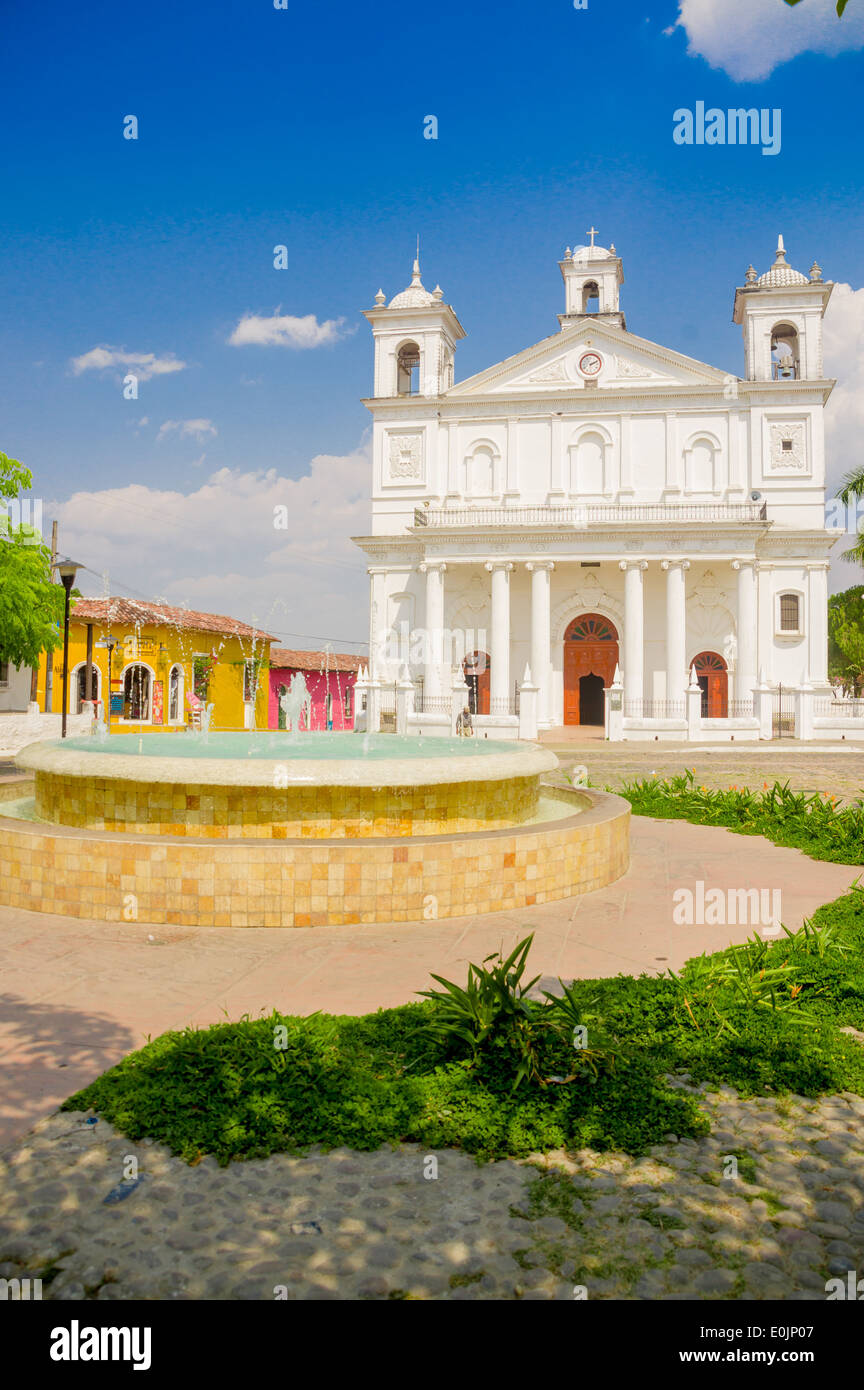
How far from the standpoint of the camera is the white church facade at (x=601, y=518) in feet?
97.1

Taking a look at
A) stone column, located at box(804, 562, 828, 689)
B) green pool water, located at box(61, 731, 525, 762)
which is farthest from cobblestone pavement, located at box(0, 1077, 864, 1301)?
stone column, located at box(804, 562, 828, 689)

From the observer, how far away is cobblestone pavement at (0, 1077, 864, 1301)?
2.42 metres

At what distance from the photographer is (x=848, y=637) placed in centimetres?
5206

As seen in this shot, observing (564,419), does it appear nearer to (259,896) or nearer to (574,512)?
(574,512)

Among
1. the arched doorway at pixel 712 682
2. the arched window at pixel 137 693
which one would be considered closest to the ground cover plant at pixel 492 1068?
the arched doorway at pixel 712 682

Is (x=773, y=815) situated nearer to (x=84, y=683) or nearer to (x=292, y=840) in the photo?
(x=292, y=840)

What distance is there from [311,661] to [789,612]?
25.4 metres

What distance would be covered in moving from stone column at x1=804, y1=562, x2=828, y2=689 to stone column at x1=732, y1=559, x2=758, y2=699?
318 centimetres

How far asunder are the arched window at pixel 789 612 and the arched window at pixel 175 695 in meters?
25.2

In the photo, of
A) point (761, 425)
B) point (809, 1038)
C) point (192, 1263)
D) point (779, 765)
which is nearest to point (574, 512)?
point (761, 425)

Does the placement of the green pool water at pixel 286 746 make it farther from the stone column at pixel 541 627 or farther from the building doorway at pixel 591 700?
the building doorway at pixel 591 700

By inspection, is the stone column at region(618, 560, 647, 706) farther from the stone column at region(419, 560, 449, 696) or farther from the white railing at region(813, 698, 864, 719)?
the stone column at region(419, 560, 449, 696)

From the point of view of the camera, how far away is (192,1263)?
2486 millimetres

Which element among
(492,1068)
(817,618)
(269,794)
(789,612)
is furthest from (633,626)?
(492,1068)
